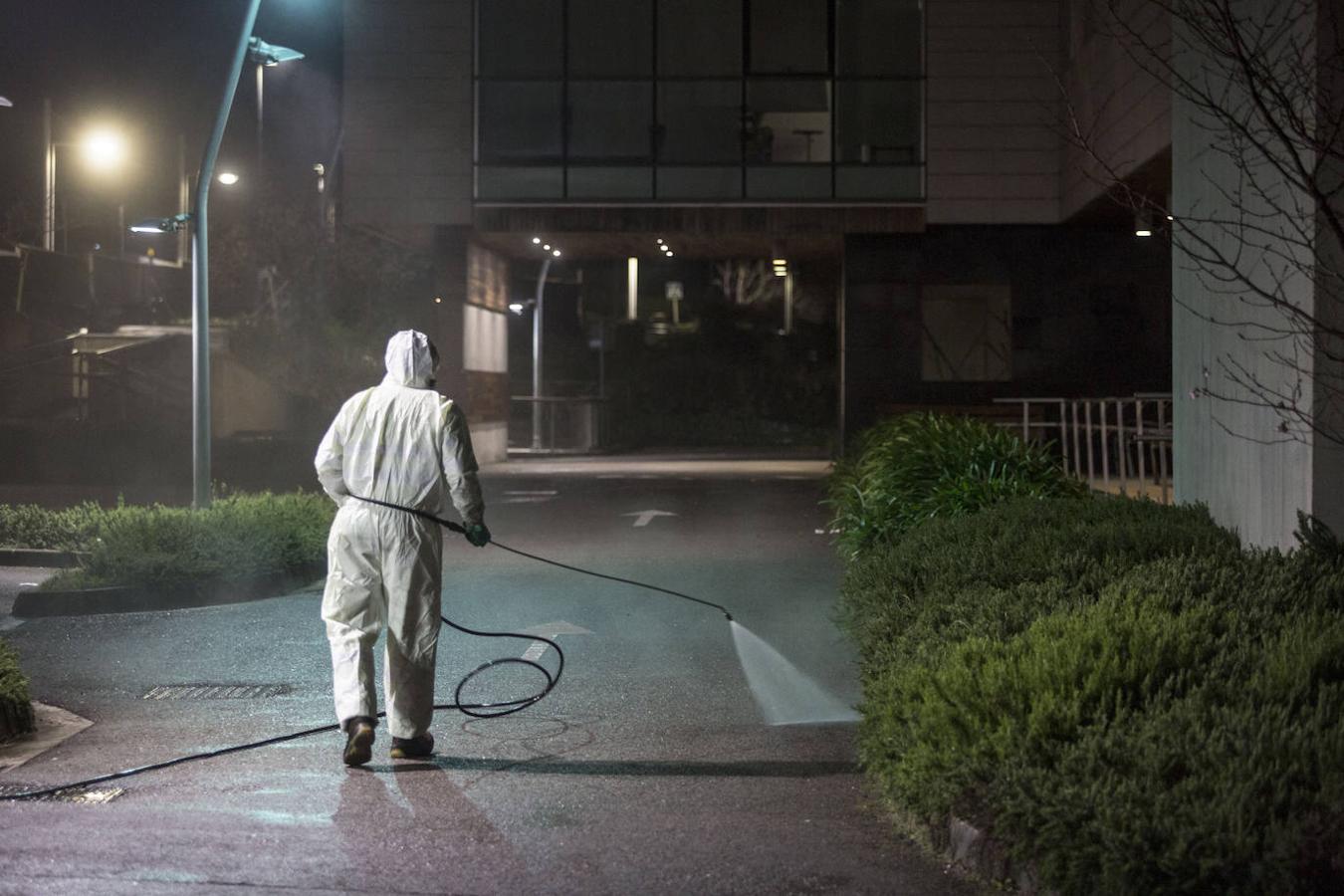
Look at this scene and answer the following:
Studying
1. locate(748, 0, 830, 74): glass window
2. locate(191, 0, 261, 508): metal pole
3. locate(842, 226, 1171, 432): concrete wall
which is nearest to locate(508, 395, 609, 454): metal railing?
locate(842, 226, 1171, 432): concrete wall

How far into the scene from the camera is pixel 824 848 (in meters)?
5.76

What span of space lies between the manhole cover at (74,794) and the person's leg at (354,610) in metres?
1.00

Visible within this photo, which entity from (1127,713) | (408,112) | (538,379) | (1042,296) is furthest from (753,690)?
(538,379)

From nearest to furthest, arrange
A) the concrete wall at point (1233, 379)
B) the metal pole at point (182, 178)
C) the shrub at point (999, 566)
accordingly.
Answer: the shrub at point (999, 566)
the concrete wall at point (1233, 379)
the metal pole at point (182, 178)

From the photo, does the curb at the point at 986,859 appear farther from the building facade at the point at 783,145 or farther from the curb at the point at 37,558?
the building facade at the point at 783,145

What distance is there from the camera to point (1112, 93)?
17484 mm

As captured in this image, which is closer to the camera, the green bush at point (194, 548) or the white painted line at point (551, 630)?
the white painted line at point (551, 630)

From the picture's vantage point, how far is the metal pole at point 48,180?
31.2 meters

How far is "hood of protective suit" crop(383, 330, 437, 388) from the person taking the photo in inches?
291

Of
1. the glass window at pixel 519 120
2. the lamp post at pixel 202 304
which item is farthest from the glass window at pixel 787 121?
the lamp post at pixel 202 304

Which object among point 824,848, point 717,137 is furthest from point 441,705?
point 717,137

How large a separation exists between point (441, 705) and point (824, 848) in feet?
10.2

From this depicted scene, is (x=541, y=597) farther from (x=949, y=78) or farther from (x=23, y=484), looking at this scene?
(x=949, y=78)

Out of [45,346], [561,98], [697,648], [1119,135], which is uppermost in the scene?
[561,98]
